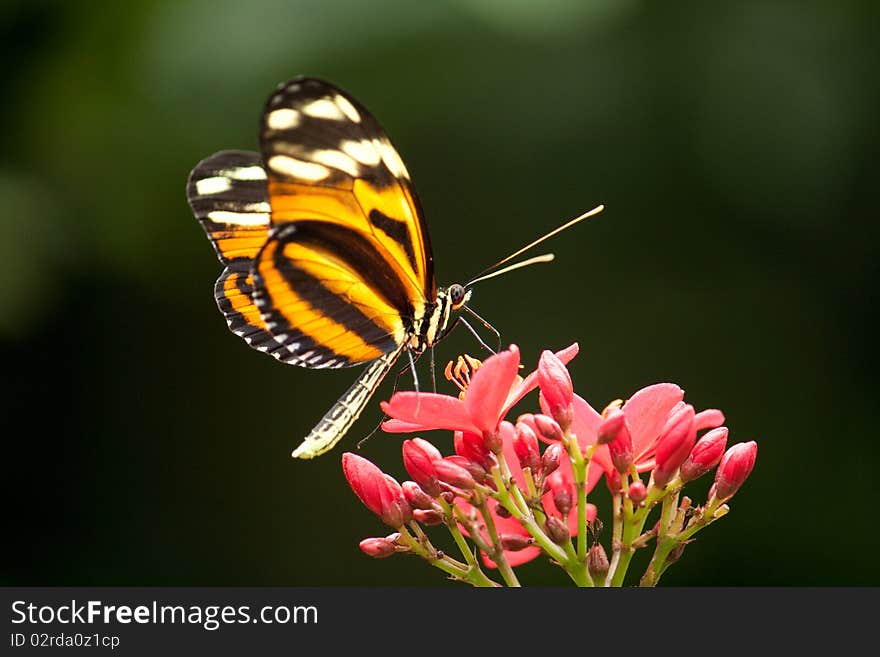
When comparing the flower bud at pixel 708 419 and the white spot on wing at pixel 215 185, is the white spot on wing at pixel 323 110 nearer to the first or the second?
the white spot on wing at pixel 215 185

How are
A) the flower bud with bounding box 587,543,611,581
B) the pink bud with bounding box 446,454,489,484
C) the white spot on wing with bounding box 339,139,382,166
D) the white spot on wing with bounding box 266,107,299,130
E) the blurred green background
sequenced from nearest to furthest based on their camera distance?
the flower bud with bounding box 587,543,611,581 < the pink bud with bounding box 446,454,489,484 < the white spot on wing with bounding box 266,107,299,130 < the white spot on wing with bounding box 339,139,382,166 < the blurred green background

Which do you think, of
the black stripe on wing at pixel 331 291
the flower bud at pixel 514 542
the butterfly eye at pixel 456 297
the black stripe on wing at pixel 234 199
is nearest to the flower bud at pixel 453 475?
the flower bud at pixel 514 542

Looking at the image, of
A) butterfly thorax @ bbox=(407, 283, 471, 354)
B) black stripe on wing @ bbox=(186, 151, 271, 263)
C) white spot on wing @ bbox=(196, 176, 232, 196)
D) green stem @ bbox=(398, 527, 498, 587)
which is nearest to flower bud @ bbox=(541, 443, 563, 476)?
green stem @ bbox=(398, 527, 498, 587)

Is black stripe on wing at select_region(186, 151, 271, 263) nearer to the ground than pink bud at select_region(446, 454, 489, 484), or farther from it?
farther from it

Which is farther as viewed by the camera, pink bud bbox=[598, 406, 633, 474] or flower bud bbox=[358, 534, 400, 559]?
flower bud bbox=[358, 534, 400, 559]

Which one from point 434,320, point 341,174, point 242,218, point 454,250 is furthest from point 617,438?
point 454,250

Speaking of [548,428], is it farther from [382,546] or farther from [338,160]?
[338,160]

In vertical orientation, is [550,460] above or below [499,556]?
above

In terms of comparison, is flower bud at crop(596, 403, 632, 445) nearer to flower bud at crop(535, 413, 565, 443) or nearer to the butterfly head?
flower bud at crop(535, 413, 565, 443)
